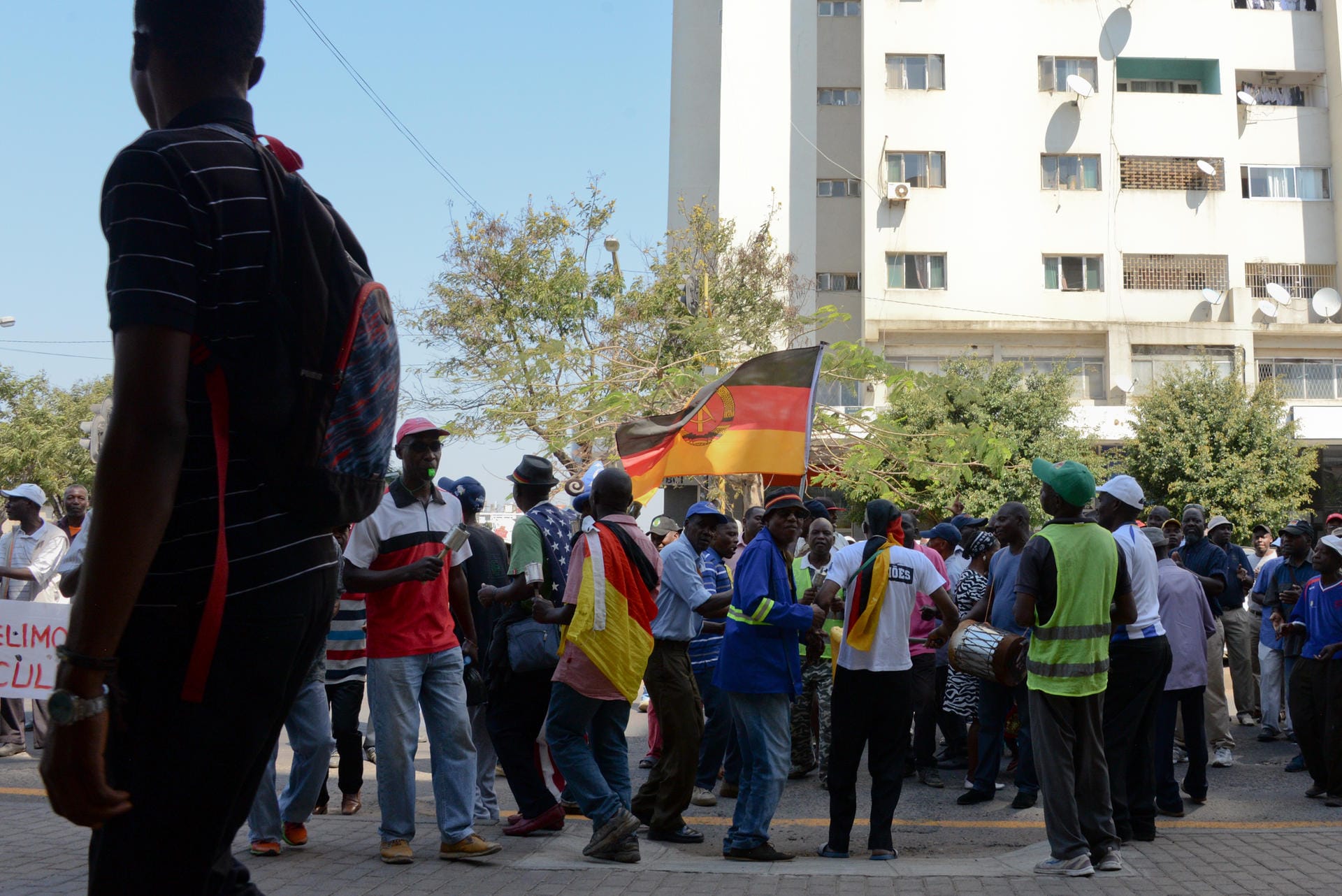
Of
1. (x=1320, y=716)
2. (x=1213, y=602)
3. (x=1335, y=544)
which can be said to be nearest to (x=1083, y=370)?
(x=1213, y=602)

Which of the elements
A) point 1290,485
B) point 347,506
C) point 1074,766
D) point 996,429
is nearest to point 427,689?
point 1074,766

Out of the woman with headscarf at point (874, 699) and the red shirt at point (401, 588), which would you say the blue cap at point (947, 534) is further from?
the red shirt at point (401, 588)

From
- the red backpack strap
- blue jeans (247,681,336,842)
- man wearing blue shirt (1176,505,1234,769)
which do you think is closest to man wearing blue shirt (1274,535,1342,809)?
man wearing blue shirt (1176,505,1234,769)

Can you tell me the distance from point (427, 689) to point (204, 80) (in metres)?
4.91

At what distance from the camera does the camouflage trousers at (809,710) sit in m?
9.98

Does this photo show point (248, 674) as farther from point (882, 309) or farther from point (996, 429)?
point (882, 309)

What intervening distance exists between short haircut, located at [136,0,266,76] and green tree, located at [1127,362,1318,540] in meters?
31.0

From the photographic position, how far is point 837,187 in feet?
131

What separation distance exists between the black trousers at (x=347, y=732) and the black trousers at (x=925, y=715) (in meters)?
4.10

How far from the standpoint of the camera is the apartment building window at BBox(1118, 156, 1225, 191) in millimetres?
38375

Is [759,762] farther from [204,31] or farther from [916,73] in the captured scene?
[916,73]

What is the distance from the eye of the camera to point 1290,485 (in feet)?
99.8

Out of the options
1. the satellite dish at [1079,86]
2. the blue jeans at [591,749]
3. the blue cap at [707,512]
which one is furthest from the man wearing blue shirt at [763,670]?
the satellite dish at [1079,86]

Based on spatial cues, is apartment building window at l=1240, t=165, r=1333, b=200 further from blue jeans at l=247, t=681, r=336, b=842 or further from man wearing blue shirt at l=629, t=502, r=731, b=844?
blue jeans at l=247, t=681, r=336, b=842
